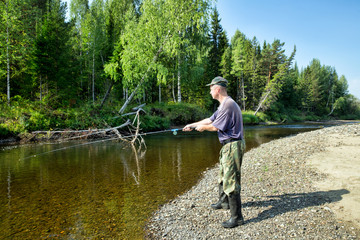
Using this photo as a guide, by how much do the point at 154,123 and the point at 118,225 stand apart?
17094mm

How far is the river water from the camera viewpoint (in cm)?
426

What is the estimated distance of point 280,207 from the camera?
437cm

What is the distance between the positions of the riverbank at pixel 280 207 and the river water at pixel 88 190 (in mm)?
638

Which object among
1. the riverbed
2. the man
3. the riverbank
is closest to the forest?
the riverbed

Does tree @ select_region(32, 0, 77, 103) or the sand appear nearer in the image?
the sand

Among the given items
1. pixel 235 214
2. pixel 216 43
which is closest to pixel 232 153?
pixel 235 214

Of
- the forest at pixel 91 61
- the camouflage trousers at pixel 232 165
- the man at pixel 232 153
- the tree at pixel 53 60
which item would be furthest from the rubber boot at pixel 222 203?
the tree at pixel 53 60

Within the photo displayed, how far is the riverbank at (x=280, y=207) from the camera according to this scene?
3596mm

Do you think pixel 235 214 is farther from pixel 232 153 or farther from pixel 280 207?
pixel 280 207

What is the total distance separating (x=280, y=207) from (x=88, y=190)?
16.8 ft

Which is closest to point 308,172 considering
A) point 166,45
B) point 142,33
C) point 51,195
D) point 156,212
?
point 156,212

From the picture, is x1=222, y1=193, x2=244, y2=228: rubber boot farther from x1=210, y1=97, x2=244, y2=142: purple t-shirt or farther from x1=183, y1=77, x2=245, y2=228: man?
x1=210, y1=97, x2=244, y2=142: purple t-shirt

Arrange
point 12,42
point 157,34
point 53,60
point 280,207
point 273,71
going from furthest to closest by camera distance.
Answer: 1. point 273,71
2. point 53,60
3. point 157,34
4. point 12,42
5. point 280,207

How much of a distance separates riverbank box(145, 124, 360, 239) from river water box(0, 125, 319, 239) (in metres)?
0.64
